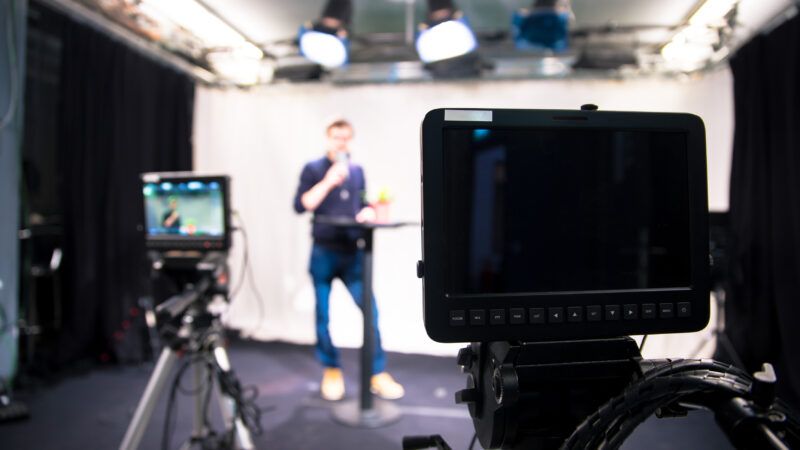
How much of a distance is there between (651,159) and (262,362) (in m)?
3.51

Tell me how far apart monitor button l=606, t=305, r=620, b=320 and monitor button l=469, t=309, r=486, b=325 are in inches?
6.6

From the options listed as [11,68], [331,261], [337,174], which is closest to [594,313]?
[337,174]

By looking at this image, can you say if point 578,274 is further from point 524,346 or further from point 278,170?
point 278,170

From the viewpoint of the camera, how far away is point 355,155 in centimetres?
421

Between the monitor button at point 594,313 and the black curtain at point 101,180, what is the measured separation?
3388mm

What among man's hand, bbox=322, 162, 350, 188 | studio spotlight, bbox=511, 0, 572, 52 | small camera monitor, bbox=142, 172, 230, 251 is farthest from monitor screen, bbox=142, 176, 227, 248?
studio spotlight, bbox=511, 0, 572, 52

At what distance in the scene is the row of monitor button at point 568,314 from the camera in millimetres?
598

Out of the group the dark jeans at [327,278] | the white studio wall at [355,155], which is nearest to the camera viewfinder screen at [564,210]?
the dark jeans at [327,278]

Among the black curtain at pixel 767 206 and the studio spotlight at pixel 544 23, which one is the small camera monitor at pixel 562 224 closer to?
the studio spotlight at pixel 544 23

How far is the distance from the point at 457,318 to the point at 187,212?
157 cm

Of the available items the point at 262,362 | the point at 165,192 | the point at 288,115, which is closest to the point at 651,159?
the point at 165,192

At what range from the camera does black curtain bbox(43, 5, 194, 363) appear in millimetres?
3266

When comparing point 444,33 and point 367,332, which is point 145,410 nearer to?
point 367,332

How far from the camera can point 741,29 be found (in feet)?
11.0
